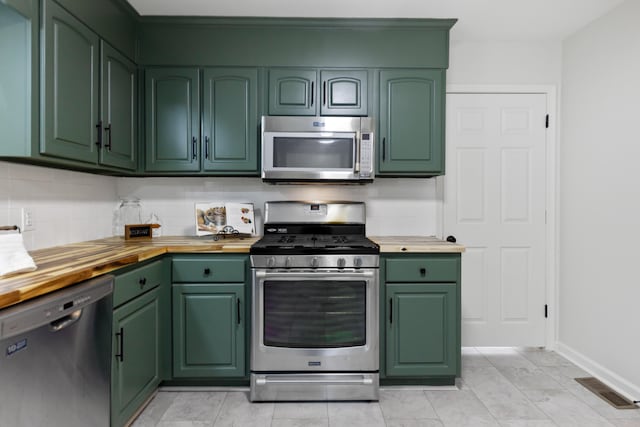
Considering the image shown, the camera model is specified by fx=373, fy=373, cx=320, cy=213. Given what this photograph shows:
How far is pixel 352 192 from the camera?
2.94 meters

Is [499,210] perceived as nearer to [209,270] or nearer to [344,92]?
[344,92]

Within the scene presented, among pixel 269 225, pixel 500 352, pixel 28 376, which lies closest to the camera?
pixel 28 376

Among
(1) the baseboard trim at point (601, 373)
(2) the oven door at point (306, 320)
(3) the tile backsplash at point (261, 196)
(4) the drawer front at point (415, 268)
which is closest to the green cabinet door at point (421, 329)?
(4) the drawer front at point (415, 268)

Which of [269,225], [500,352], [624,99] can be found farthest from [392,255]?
[624,99]

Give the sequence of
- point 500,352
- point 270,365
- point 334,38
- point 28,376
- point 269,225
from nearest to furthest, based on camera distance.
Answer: point 28,376 → point 270,365 → point 334,38 → point 269,225 → point 500,352

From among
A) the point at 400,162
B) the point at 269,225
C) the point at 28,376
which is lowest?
the point at 28,376

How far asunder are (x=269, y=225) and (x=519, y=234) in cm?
201

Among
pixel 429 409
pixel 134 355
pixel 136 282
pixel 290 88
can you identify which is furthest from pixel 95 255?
pixel 429 409

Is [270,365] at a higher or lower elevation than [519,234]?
lower

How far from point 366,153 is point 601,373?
2.19 meters

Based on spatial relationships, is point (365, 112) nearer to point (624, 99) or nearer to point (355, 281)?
point (355, 281)

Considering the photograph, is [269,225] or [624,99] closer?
[624,99]

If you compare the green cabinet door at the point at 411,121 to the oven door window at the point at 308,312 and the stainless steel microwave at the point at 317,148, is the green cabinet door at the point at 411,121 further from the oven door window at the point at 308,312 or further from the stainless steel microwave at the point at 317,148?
the oven door window at the point at 308,312

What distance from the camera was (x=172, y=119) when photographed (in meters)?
2.62
